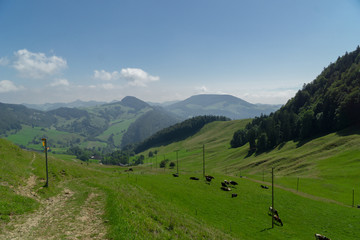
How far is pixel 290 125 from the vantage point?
142750 millimetres

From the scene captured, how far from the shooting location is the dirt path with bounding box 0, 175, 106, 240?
17938 millimetres

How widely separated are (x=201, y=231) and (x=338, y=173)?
71.8m

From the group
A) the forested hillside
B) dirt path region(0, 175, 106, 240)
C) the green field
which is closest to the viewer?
dirt path region(0, 175, 106, 240)

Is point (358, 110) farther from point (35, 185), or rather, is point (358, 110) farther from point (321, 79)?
point (35, 185)

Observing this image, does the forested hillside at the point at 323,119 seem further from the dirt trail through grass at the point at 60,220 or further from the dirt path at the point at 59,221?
the dirt path at the point at 59,221

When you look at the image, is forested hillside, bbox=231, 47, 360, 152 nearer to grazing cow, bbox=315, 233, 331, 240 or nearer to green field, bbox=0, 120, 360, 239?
green field, bbox=0, 120, 360, 239

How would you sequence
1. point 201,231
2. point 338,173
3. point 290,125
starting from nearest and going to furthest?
point 201,231 < point 338,173 < point 290,125

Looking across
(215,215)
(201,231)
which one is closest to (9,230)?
(201,231)

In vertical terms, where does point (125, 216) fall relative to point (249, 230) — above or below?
above

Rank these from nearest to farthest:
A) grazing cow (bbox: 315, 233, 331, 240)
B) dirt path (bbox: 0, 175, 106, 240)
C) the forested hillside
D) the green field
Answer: dirt path (bbox: 0, 175, 106, 240), the green field, grazing cow (bbox: 315, 233, 331, 240), the forested hillside

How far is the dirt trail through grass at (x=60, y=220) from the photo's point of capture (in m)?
18.0

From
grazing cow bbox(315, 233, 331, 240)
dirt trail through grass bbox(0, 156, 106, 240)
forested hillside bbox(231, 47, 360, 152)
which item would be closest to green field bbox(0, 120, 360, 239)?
dirt trail through grass bbox(0, 156, 106, 240)

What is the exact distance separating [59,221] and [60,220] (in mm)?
255

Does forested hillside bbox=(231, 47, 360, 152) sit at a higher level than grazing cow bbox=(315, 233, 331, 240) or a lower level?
higher
